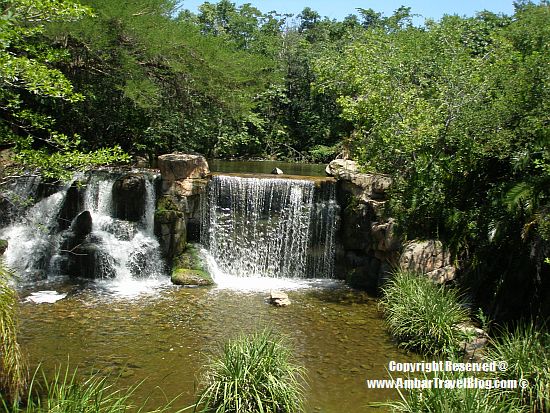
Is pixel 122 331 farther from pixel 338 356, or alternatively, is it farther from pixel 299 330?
pixel 338 356

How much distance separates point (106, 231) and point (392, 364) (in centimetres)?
790

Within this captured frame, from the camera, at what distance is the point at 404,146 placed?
10.7m

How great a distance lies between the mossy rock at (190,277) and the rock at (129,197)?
6.88 feet

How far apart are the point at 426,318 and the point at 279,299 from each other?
3.33m

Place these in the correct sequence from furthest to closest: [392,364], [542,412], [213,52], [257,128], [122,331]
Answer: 1. [257,128]
2. [213,52]
3. [122,331]
4. [392,364]
5. [542,412]

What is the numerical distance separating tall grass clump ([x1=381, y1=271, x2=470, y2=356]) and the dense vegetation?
1.10m

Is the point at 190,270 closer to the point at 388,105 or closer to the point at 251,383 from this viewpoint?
the point at 388,105

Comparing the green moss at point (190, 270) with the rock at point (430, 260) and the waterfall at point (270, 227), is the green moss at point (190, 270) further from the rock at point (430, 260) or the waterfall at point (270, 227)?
the rock at point (430, 260)

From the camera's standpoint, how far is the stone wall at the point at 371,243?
10.1 m

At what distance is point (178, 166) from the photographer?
13078mm

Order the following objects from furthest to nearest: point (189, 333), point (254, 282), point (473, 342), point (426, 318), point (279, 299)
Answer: point (254, 282) < point (279, 299) < point (189, 333) < point (426, 318) < point (473, 342)

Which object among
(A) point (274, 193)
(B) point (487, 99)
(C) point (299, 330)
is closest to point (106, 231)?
(A) point (274, 193)

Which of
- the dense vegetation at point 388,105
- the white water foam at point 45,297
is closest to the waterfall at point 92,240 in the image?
the white water foam at point 45,297

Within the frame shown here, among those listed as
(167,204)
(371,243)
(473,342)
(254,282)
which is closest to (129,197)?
(167,204)
